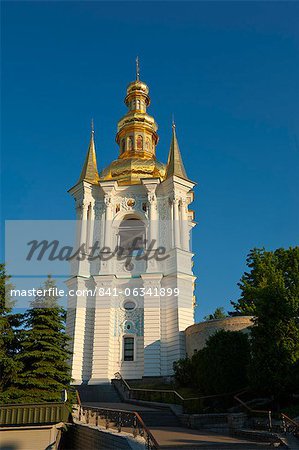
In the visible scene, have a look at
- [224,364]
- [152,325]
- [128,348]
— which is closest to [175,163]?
[152,325]

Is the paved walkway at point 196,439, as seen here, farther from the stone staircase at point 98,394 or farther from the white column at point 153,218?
the white column at point 153,218

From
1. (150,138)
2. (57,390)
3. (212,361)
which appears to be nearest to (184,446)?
(57,390)

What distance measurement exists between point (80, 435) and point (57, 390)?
70.8 inches

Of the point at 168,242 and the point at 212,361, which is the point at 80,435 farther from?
the point at 168,242

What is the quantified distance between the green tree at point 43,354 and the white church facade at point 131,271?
11.0 m

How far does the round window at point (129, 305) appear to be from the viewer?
31.2 m

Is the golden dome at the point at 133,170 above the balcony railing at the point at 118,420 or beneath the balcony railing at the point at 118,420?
above

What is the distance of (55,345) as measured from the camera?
17875 millimetres

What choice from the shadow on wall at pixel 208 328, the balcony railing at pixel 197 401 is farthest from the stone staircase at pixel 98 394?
the shadow on wall at pixel 208 328

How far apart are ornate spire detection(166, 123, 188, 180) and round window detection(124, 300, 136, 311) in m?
9.42

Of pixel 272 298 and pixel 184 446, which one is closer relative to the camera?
→ pixel 184 446

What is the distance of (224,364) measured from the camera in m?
19.3

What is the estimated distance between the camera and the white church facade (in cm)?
2908

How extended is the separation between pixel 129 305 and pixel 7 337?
47.6 feet
